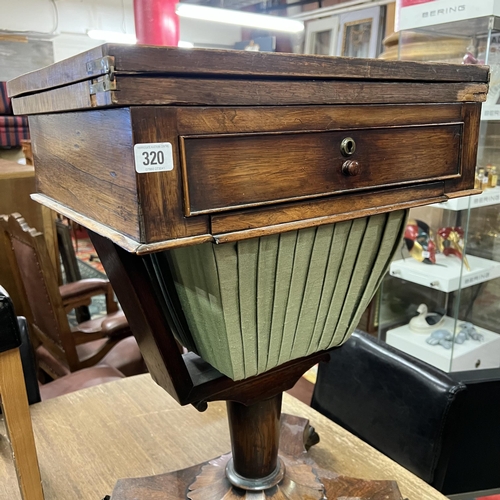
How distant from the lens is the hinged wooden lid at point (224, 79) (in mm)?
350

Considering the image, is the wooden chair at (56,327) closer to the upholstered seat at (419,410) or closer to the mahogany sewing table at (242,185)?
the upholstered seat at (419,410)

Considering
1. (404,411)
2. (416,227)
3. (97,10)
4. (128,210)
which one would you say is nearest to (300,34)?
(97,10)

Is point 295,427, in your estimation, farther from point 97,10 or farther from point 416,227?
point 97,10

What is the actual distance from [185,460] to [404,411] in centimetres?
42

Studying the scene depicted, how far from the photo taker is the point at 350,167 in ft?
1.54

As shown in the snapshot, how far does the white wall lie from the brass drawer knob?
568 centimetres

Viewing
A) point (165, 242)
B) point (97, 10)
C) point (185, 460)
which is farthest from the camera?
point (97, 10)

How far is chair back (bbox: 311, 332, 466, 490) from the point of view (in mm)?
877

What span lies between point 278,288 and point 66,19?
6023 millimetres

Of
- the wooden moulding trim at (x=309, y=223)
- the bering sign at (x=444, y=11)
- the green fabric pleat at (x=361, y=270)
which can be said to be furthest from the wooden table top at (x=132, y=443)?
the bering sign at (x=444, y=11)

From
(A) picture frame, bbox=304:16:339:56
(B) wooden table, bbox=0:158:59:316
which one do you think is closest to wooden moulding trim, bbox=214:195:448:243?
(B) wooden table, bbox=0:158:59:316

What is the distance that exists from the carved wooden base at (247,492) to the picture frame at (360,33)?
13.0 ft

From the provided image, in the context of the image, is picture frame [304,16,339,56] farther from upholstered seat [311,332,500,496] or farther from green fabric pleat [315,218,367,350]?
green fabric pleat [315,218,367,350]

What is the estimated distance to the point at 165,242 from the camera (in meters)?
0.38
